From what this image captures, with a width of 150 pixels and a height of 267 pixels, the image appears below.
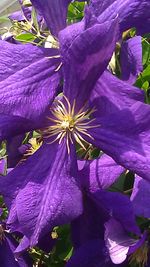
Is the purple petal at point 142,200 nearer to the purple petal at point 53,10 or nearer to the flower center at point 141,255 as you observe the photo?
the flower center at point 141,255

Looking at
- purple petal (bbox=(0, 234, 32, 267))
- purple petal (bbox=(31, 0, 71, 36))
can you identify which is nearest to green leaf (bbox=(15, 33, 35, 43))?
purple petal (bbox=(31, 0, 71, 36))

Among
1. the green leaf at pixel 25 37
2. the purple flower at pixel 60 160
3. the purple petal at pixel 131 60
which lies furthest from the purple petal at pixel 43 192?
the green leaf at pixel 25 37

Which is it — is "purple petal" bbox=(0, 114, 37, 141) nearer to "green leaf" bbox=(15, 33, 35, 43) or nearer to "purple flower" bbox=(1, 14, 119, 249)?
"purple flower" bbox=(1, 14, 119, 249)

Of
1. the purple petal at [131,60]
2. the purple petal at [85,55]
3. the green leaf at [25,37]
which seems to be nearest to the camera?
the purple petal at [85,55]

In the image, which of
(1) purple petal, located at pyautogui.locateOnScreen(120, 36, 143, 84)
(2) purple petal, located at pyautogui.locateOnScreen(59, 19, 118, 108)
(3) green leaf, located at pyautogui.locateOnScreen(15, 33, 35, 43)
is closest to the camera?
(2) purple petal, located at pyautogui.locateOnScreen(59, 19, 118, 108)

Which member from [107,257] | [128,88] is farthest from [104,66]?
[107,257]

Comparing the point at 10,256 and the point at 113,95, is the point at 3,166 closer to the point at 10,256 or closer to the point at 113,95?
the point at 10,256

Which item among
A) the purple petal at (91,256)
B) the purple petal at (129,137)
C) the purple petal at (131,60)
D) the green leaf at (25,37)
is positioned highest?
the green leaf at (25,37)
